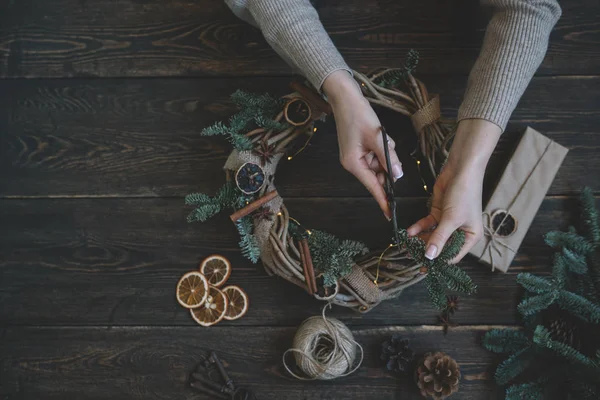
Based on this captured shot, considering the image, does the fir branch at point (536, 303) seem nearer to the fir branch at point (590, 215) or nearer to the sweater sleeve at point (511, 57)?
the fir branch at point (590, 215)

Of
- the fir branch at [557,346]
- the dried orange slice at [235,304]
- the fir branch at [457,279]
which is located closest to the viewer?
the fir branch at [457,279]

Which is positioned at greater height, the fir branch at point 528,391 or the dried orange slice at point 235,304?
the dried orange slice at point 235,304

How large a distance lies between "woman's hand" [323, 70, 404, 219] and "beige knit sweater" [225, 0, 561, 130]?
0.15ft

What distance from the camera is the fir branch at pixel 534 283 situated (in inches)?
52.1

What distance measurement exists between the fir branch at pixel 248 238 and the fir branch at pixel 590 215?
36.8 inches

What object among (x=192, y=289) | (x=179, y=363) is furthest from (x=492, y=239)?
(x=179, y=363)

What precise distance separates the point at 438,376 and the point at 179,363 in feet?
2.50

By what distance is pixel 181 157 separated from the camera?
151cm

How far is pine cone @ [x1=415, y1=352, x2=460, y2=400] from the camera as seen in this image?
1.36 meters

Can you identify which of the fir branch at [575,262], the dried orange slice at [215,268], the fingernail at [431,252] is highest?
the dried orange slice at [215,268]

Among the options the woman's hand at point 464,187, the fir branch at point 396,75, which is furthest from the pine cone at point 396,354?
the fir branch at point 396,75

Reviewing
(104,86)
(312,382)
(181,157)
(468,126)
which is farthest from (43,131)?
(468,126)

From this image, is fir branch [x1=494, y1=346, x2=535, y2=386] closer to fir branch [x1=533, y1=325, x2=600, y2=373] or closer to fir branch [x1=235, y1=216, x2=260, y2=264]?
fir branch [x1=533, y1=325, x2=600, y2=373]

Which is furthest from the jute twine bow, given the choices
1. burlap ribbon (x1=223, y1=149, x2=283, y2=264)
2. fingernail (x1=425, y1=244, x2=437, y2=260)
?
burlap ribbon (x1=223, y1=149, x2=283, y2=264)
